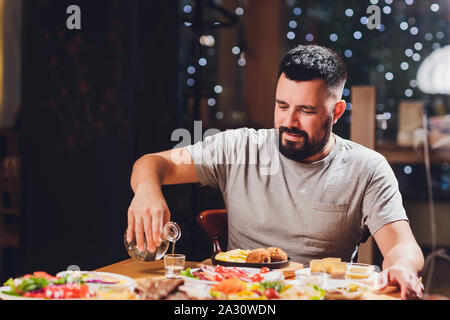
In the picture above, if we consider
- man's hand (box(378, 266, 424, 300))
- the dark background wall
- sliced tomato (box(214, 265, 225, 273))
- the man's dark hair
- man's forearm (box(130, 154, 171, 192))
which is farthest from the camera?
the dark background wall

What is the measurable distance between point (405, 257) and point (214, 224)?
74 centimetres

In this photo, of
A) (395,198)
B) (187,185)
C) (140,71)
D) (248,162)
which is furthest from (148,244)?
(187,185)

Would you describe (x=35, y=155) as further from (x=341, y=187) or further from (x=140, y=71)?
(x=341, y=187)

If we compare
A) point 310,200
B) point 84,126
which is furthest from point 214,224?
point 84,126

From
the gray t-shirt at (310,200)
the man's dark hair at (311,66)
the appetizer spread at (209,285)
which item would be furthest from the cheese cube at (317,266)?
the man's dark hair at (311,66)

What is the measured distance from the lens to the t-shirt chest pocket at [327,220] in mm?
1876

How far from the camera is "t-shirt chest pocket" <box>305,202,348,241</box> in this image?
188 cm

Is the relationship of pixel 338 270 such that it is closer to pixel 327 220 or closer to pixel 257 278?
pixel 257 278

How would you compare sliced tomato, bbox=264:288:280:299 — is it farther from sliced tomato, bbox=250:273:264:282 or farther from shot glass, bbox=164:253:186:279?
shot glass, bbox=164:253:186:279

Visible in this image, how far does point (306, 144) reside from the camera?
6.27 ft

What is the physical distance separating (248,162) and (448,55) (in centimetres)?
317

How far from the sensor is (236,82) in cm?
542

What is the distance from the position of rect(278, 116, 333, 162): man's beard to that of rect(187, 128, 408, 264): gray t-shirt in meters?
0.03

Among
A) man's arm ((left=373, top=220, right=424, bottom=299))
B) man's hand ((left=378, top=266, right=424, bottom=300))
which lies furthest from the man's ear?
man's hand ((left=378, top=266, right=424, bottom=300))
